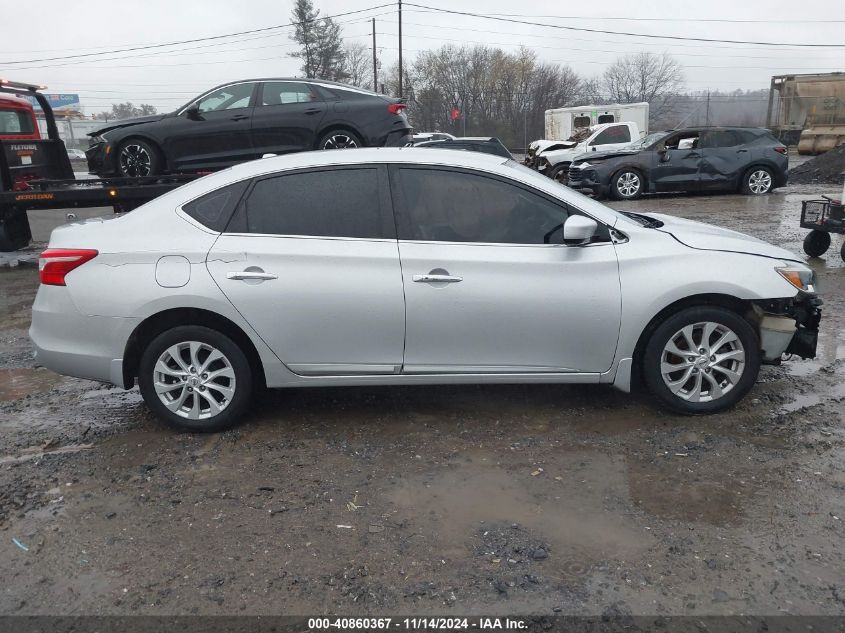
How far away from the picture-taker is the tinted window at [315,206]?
4.14m

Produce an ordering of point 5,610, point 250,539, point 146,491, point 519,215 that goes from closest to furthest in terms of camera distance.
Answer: point 5,610
point 250,539
point 146,491
point 519,215

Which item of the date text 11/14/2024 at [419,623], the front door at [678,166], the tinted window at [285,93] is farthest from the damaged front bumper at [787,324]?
the front door at [678,166]

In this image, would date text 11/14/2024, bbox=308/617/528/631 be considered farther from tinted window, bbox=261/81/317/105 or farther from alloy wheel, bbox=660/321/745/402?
tinted window, bbox=261/81/317/105

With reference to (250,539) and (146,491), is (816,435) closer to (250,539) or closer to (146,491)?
(250,539)

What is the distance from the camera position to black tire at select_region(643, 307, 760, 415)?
4090mm

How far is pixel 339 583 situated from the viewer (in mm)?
2818

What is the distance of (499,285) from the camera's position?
13.1 ft

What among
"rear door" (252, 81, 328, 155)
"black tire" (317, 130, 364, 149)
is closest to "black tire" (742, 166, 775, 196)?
"black tire" (317, 130, 364, 149)

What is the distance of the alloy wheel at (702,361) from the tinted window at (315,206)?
6.23 feet

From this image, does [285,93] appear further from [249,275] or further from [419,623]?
[419,623]

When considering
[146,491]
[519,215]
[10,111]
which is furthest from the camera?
[10,111]

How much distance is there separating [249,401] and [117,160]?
6.57m

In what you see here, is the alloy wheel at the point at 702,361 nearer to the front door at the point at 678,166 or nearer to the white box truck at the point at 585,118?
the front door at the point at 678,166

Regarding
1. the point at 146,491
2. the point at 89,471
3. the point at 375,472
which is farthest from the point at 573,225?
the point at 89,471
